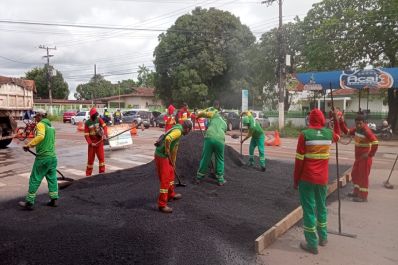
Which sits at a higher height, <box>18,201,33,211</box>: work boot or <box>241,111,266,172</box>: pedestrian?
<box>241,111,266,172</box>: pedestrian

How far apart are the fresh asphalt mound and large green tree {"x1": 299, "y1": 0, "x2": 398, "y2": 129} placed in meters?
18.1

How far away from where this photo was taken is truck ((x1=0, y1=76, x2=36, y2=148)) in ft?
49.5

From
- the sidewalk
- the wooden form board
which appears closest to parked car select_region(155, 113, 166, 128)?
the sidewalk

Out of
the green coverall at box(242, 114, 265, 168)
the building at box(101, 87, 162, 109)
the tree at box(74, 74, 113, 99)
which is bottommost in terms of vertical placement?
the green coverall at box(242, 114, 265, 168)

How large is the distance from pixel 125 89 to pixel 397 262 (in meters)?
81.1

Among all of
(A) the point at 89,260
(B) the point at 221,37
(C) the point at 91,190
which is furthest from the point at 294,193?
(B) the point at 221,37

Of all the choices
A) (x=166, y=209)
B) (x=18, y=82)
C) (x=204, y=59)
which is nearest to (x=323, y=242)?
(x=166, y=209)

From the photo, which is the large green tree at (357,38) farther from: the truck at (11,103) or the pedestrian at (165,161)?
the pedestrian at (165,161)

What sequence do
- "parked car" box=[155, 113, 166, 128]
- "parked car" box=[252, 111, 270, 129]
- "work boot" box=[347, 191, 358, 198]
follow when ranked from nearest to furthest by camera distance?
1. "work boot" box=[347, 191, 358, 198]
2. "parked car" box=[252, 111, 270, 129]
3. "parked car" box=[155, 113, 166, 128]

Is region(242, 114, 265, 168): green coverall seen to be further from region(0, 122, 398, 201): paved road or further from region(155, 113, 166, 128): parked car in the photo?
region(155, 113, 166, 128): parked car

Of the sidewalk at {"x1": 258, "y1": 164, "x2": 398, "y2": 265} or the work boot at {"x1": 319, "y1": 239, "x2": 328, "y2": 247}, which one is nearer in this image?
the sidewalk at {"x1": 258, "y1": 164, "x2": 398, "y2": 265}

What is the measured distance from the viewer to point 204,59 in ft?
123

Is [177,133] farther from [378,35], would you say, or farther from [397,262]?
[378,35]

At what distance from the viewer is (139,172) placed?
917 centimetres
